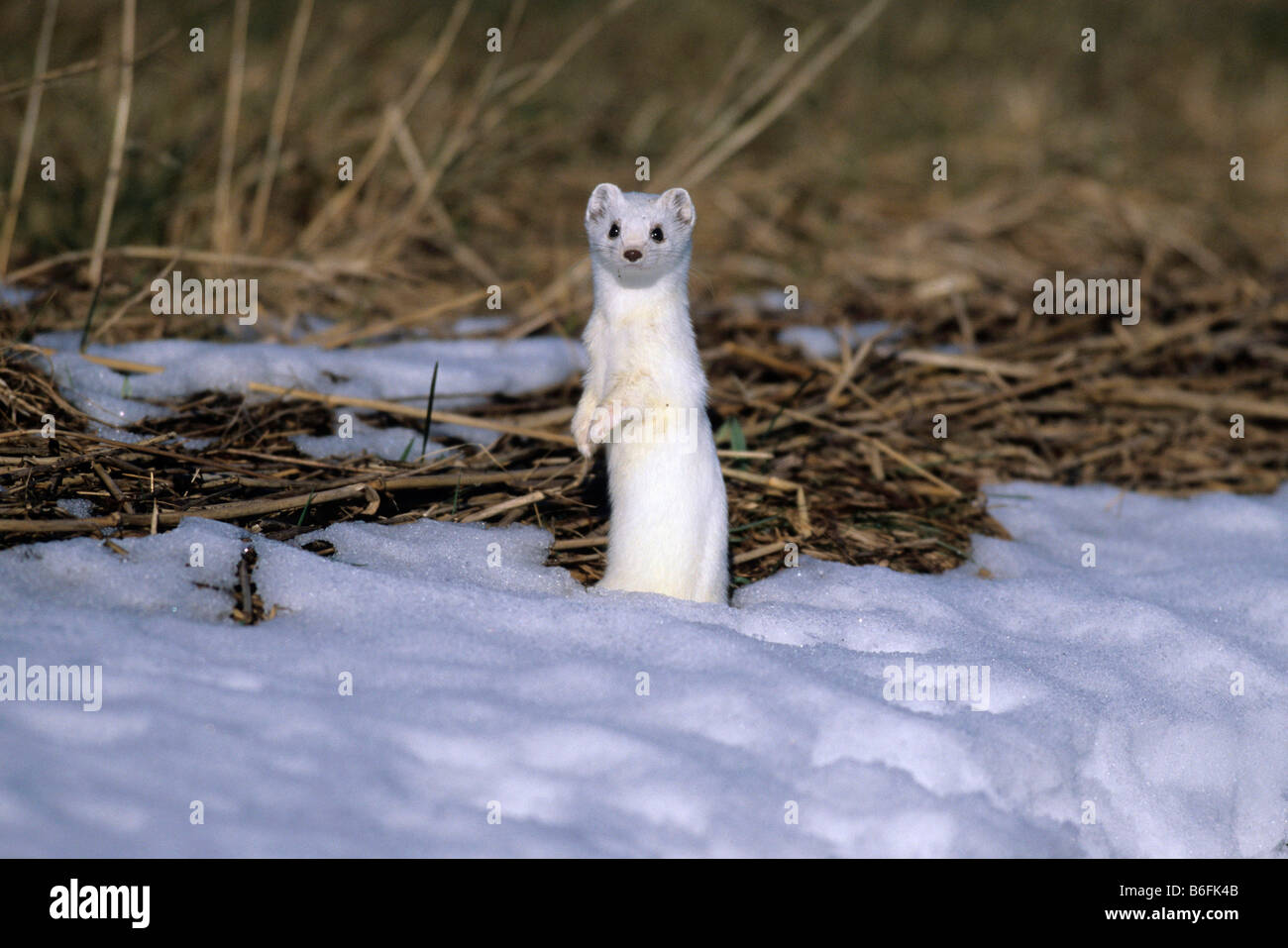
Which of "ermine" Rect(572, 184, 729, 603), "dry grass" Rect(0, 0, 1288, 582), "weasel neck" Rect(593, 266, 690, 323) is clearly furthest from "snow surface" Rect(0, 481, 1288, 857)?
"weasel neck" Rect(593, 266, 690, 323)

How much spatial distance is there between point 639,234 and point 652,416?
1.43 feet

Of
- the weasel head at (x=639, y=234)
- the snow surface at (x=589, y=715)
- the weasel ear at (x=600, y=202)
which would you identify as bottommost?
the snow surface at (x=589, y=715)

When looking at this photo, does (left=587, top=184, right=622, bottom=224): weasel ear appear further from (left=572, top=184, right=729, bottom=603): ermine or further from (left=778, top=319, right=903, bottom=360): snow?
(left=778, top=319, right=903, bottom=360): snow

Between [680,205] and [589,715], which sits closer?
[589,715]

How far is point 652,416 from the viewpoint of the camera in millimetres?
2863

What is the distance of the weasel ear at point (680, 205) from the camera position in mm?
2990

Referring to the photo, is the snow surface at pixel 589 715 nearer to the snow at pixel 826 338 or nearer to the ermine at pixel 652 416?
the ermine at pixel 652 416

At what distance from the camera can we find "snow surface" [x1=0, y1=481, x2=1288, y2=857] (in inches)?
76.8

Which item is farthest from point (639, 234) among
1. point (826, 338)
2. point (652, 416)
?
point (826, 338)

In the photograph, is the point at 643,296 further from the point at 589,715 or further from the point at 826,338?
the point at 826,338

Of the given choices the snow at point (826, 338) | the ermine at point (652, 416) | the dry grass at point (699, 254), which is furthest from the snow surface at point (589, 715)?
the snow at point (826, 338)

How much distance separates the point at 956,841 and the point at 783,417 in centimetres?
206

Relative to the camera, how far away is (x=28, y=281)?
4.30 metres
